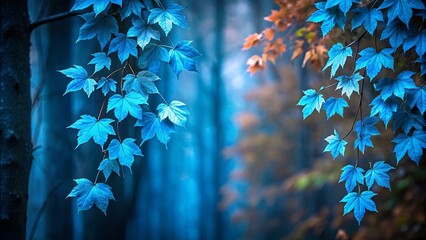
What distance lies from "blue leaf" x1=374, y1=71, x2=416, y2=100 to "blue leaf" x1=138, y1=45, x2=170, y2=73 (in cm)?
102

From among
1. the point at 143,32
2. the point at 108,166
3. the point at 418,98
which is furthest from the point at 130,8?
the point at 418,98

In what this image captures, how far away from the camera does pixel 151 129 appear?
1.70 metres

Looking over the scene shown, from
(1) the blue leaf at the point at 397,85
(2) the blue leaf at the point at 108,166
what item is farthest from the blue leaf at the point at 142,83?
(1) the blue leaf at the point at 397,85

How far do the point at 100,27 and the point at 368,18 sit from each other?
1.25 meters

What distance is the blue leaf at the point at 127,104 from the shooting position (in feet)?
5.28

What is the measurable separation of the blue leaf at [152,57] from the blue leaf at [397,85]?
102cm

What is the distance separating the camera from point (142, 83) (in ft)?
5.62

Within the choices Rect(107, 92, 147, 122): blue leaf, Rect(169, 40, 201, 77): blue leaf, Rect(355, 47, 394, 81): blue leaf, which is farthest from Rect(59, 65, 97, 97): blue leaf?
Rect(355, 47, 394, 81): blue leaf

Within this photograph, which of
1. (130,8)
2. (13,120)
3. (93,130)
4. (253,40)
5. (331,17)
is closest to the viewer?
(93,130)

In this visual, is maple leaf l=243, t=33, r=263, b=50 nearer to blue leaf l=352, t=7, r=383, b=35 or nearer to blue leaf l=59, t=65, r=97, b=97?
blue leaf l=352, t=7, r=383, b=35

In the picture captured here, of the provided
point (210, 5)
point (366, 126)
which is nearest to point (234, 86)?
point (210, 5)

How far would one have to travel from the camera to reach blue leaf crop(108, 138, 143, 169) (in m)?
1.63

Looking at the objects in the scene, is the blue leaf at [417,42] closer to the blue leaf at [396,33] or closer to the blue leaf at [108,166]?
the blue leaf at [396,33]

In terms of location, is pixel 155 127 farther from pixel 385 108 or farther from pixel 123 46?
pixel 385 108
